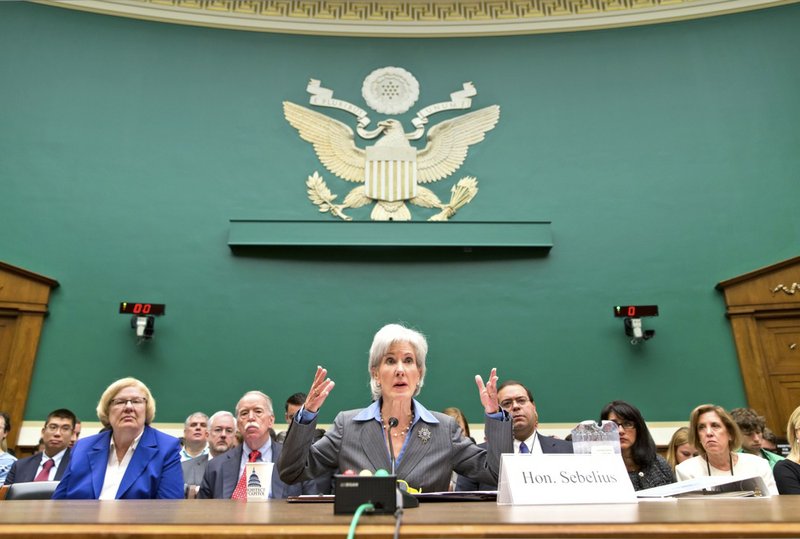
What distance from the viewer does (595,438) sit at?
7.22 feet

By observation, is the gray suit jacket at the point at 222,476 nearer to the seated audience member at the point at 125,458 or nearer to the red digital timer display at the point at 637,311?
the seated audience member at the point at 125,458

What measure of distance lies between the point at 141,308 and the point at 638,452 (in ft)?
13.9

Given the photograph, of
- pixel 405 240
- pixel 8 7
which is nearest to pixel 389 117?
pixel 405 240

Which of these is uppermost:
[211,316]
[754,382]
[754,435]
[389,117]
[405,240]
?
[389,117]

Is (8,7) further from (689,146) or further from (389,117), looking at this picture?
(689,146)

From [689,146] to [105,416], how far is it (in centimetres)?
571

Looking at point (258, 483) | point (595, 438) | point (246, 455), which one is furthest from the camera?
point (246, 455)

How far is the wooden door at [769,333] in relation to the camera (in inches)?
204

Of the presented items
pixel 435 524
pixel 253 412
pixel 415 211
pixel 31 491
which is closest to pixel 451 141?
pixel 415 211

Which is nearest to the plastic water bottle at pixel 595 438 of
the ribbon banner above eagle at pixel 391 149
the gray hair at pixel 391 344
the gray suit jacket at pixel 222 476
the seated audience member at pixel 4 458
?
the gray hair at pixel 391 344

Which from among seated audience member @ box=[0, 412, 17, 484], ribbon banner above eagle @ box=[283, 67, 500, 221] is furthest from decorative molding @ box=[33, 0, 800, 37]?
seated audience member @ box=[0, 412, 17, 484]

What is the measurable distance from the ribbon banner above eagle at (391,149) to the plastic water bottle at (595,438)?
3.82 m

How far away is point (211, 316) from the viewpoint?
562 centimetres

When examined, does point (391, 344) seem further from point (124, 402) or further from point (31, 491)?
point (31, 491)
